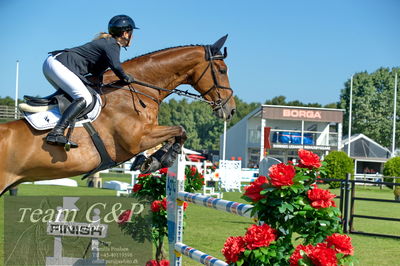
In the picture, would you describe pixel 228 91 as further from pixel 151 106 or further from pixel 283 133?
pixel 283 133

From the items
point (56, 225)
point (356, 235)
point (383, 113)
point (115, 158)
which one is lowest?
point (356, 235)

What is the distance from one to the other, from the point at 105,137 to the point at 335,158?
27925mm

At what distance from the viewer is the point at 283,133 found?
46.0 m

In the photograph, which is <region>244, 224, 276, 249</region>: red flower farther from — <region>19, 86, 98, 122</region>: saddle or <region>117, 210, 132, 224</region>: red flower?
<region>117, 210, 132, 224</region>: red flower

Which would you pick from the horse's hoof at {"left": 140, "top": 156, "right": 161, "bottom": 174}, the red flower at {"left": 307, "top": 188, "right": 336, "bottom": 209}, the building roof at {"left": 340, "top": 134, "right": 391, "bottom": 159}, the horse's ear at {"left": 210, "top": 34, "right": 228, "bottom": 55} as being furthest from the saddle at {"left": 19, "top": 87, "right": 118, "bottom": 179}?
the building roof at {"left": 340, "top": 134, "right": 391, "bottom": 159}

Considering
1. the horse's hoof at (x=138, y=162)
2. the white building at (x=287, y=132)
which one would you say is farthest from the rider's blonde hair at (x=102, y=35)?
the white building at (x=287, y=132)

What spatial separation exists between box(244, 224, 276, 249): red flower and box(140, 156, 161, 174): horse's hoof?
2434 millimetres

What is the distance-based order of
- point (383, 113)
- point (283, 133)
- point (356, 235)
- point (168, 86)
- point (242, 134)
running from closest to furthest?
point (168, 86) → point (356, 235) → point (283, 133) → point (242, 134) → point (383, 113)

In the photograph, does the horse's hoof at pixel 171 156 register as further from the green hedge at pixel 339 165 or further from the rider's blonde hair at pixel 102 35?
the green hedge at pixel 339 165

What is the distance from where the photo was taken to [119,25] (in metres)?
5.00

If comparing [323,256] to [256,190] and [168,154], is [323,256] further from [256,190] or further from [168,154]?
[168,154]

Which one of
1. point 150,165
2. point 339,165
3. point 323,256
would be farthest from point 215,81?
point 339,165

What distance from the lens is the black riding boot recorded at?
4.51 m

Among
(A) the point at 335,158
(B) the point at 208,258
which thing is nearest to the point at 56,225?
(B) the point at 208,258
